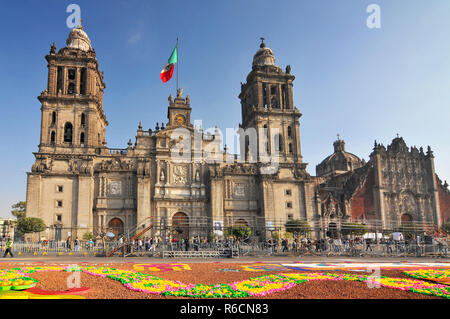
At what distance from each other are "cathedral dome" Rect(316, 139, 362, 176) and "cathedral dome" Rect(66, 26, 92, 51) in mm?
49721

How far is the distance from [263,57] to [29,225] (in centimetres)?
3974

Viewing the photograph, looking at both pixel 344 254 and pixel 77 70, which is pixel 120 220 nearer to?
pixel 77 70

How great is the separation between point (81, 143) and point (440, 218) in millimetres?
52988

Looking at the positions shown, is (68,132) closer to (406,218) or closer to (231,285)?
(231,285)

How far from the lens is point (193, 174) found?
169 ft

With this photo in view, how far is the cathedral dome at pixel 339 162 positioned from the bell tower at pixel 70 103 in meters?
46.6

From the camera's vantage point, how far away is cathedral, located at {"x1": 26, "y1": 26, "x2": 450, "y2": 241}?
155ft

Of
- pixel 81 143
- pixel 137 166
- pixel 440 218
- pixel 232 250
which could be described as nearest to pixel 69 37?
pixel 81 143

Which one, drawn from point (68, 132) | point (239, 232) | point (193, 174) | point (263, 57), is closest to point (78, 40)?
point (68, 132)

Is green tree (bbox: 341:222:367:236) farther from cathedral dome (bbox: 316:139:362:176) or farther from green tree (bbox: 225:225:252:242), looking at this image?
cathedral dome (bbox: 316:139:362:176)

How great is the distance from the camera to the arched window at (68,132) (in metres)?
49.9

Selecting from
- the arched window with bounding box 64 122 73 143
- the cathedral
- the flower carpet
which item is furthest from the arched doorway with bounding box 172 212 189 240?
the flower carpet

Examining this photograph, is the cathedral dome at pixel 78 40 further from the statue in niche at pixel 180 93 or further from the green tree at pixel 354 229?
the green tree at pixel 354 229

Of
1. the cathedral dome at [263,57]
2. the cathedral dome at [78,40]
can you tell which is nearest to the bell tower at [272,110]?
the cathedral dome at [263,57]
